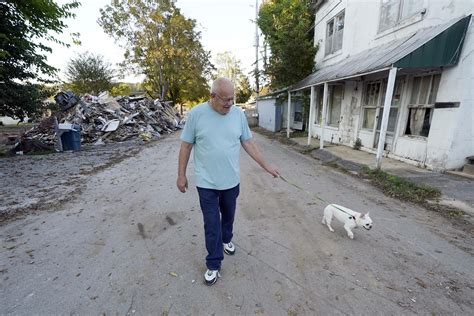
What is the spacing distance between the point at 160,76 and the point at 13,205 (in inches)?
924

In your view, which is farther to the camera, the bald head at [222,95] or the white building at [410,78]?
the white building at [410,78]

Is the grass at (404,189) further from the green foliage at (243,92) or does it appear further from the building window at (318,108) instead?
the green foliage at (243,92)

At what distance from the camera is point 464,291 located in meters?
2.25

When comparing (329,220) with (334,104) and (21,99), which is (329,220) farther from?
(21,99)

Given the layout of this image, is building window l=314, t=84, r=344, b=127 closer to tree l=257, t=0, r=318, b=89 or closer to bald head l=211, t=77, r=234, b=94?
tree l=257, t=0, r=318, b=89

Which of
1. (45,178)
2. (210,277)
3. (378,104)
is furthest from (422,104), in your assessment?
(45,178)

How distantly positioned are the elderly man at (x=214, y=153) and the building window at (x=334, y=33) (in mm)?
10309

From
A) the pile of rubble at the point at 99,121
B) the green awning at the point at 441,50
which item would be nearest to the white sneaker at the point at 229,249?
the green awning at the point at 441,50

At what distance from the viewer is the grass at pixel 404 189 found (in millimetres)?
4516

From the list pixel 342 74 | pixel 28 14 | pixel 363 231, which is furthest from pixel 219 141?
pixel 28 14

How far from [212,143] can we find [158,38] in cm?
2585

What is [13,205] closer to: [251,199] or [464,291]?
[251,199]

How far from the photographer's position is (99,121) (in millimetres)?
13633

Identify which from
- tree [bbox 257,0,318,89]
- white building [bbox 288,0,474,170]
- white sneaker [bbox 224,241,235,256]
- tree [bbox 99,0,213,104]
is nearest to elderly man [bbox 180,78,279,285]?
white sneaker [bbox 224,241,235,256]
